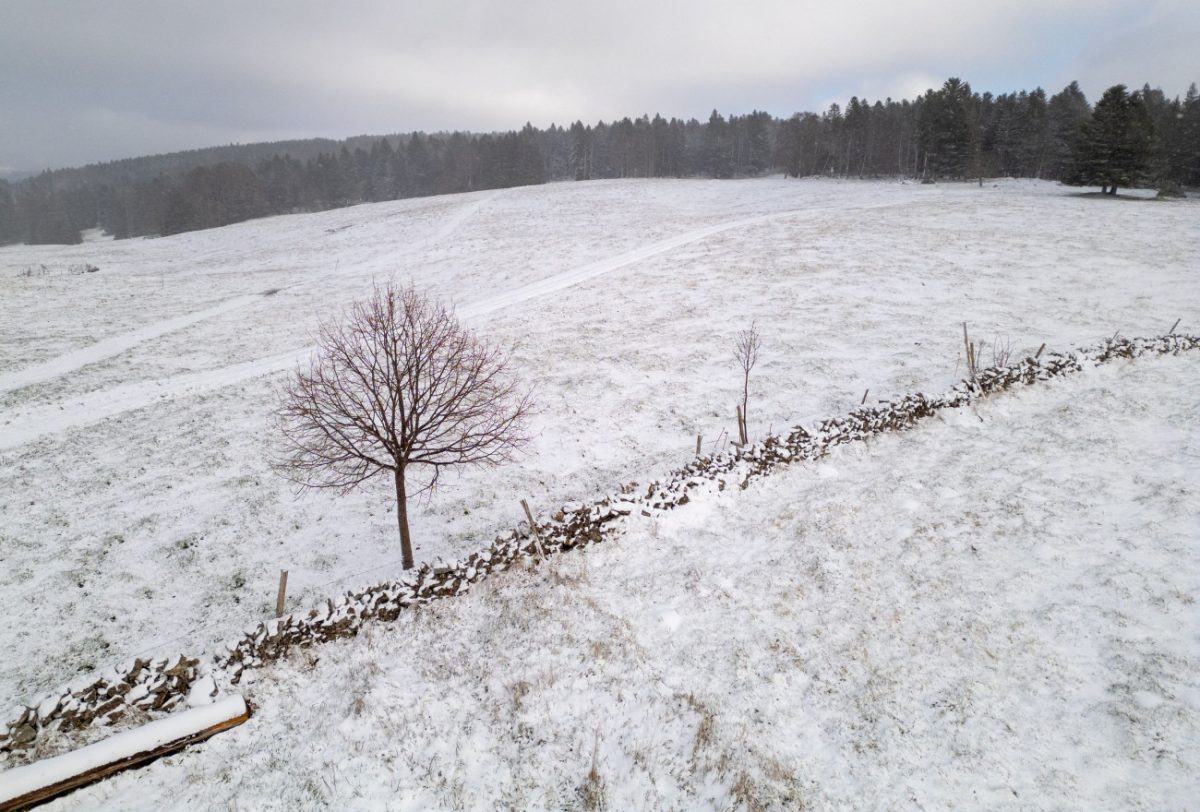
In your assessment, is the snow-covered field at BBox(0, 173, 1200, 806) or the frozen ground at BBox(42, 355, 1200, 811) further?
the snow-covered field at BBox(0, 173, 1200, 806)

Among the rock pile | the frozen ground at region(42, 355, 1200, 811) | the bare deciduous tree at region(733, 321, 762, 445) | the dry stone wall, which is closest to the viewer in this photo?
the frozen ground at region(42, 355, 1200, 811)

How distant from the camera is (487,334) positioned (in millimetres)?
28109

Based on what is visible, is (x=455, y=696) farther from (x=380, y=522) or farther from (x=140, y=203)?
(x=140, y=203)

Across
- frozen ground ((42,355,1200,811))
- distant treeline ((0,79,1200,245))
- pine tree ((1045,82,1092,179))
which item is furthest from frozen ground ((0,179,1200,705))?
pine tree ((1045,82,1092,179))

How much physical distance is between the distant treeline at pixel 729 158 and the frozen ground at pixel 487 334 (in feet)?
46.9

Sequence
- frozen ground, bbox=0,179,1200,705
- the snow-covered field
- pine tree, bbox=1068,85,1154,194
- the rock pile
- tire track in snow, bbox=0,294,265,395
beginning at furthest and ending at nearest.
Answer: pine tree, bbox=1068,85,1154,194 → tire track in snow, bbox=0,294,265,395 → frozen ground, bbox=0,179,1200,705 → the snow-covered field → the rock pile

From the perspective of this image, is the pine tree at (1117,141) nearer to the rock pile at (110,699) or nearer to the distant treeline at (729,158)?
the distant treeline at (729,158)

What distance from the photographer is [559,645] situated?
9898mm

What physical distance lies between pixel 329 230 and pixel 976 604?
223 feet

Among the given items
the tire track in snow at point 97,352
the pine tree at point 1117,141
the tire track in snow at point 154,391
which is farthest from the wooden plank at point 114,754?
the pine tree at point 1117,141

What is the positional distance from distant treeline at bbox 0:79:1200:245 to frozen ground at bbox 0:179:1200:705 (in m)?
14.3

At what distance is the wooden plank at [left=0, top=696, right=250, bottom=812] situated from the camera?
22.9 ft

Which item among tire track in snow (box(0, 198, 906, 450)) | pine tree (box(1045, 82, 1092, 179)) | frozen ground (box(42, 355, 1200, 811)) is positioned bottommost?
frozen ground (box(42, 355, 1200, 811))

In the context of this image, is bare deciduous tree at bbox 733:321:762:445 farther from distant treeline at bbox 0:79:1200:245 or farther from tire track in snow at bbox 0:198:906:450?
distant treeline at bbox 0:79:1200:245
